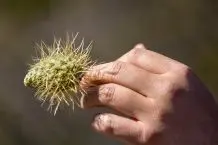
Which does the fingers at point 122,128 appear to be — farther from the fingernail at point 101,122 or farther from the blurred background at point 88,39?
the blurred background at point 88,39

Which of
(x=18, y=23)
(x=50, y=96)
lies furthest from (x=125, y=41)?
(x=50, y=96)

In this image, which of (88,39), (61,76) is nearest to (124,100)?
(61,76)

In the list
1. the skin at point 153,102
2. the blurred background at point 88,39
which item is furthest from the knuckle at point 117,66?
the blurred background at point 88,39

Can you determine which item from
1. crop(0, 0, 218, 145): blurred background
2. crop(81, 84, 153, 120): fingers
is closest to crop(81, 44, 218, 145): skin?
crop(81, 84, 153, 120): fingers

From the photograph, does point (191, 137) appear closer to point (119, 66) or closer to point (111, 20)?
point (119, 66)

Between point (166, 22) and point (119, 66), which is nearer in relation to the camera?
point (119, 66)

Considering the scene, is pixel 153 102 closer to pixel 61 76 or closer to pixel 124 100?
pixel 124 100

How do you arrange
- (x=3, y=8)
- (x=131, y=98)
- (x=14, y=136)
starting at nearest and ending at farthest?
1. (x=131, y=98)
2. (x=14, y=136)
3. (x=3, y=8)
